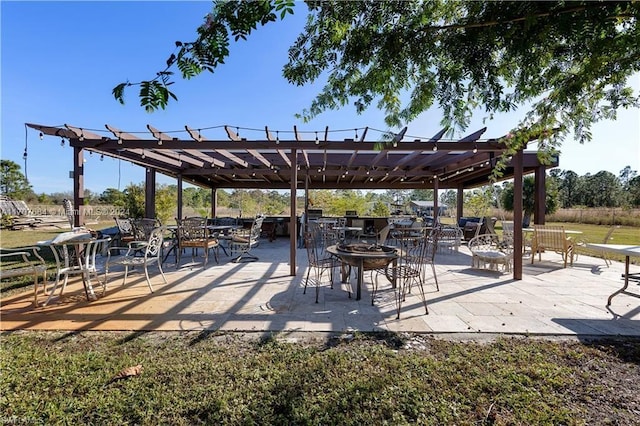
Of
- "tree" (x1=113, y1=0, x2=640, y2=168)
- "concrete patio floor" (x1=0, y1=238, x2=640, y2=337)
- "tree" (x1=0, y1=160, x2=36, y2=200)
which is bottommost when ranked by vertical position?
"concrete patio floor" (x1=0, y1=238, x2=640, y2=337)

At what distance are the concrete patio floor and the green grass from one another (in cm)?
32

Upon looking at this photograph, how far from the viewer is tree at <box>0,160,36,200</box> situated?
2177 centimetres

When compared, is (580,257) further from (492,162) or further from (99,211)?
(99,211)

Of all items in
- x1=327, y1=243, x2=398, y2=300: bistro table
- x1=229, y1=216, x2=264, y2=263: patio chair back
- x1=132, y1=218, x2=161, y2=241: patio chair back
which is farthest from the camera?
x1=229, y1=216, x2=264, y2=263: patio chair back

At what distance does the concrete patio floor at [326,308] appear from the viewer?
2.88 meters

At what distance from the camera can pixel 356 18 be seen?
6.68 feet

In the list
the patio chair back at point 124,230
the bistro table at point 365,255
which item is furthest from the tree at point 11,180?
the bistro table at point 365,255

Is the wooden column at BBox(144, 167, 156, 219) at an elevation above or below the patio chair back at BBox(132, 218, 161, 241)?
above

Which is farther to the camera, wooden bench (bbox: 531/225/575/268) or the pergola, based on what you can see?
wooden bench (bbox: 531/225/575/268)

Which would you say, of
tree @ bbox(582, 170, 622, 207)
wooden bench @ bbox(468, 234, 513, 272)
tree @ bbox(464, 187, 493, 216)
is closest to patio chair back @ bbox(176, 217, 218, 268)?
tree @ bbox(464, 187, 493, 216)

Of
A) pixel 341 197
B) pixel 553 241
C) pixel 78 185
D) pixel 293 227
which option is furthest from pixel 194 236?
pixel 341 197

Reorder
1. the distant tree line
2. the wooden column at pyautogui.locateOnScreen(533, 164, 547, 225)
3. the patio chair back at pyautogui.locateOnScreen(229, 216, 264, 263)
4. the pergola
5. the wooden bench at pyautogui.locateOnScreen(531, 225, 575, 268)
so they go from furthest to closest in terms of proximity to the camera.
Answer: the distant tree line < the wooden column at pyautogui.locateOnScreen(533, 164, 547, 225) < the patio chair back at pyautogui.locateOnScreen(229, 216, 264, 263) < the wooden bench at pyautogui.locateOnScreen(531, 225, 575, 268) < the pergola

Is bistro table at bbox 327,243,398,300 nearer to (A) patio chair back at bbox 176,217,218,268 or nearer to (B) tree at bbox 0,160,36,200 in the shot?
(A) patio chair back at bbox 176,217,218,268

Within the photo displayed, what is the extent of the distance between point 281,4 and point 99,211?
21751 millimetres
